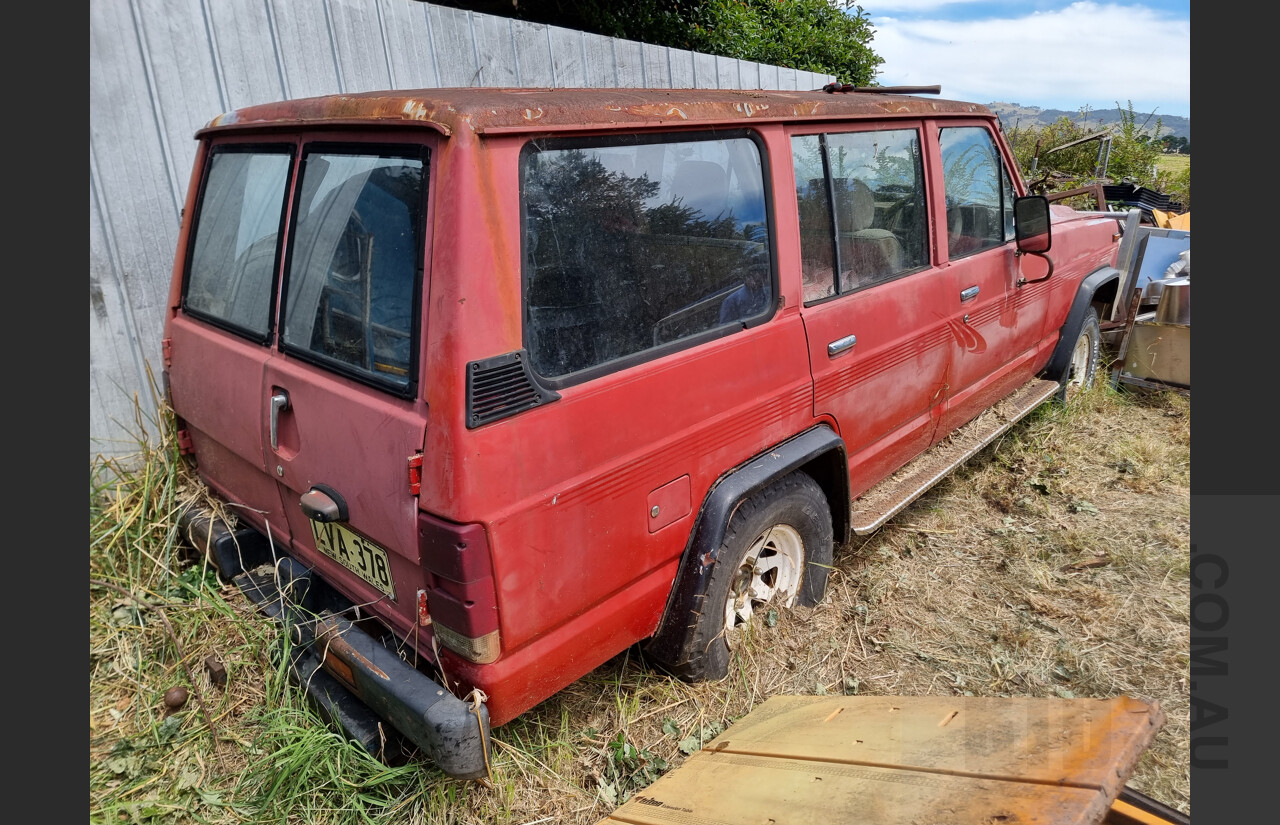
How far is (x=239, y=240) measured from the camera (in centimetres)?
277

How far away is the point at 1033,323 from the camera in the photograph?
4.43 m

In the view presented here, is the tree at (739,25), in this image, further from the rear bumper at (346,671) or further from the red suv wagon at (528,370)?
the rear bumper at (346,671)

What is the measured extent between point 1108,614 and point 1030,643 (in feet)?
1.44

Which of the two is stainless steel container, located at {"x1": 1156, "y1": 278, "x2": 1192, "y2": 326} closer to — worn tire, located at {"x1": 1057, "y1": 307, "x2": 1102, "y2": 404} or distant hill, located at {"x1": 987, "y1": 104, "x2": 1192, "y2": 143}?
worn tire, located at {"x1": 1057, "y1": 307, "x2": 1102, "y2": 404}

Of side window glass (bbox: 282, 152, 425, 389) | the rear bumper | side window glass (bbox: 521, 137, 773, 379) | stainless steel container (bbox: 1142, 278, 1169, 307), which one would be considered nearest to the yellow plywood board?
the rear bumper

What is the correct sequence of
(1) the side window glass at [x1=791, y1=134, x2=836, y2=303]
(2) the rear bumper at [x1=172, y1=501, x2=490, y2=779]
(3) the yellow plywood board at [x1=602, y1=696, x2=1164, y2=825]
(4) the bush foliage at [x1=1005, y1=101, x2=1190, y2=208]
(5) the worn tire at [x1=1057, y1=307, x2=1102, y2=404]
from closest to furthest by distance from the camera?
1. (3) the yellow plywood board at [x1=602, y1=696, x2=1164, y2=825]
2. (2) the rear bumper at [x1=172, y1=501, x2=490, y2=779]
3. (1) the side window glass at [x1=791, y1=134, x2=836, y2=303]
4. (5) the worn tire at [x1=1057, y1=307, x2=1102, y2=404]
5. (4) the bush foliage at [x1=1005, y1=101, x2=1190, y2=208]

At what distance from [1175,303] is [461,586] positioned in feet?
17.7

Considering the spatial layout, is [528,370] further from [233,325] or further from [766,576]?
[766,576]

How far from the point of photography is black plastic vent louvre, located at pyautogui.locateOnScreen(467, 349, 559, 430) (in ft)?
6.25

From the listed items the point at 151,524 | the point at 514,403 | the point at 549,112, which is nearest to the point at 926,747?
the point at 514,403

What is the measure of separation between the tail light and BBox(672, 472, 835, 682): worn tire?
805 mm

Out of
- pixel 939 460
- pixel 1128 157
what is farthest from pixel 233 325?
pixel 1128 157

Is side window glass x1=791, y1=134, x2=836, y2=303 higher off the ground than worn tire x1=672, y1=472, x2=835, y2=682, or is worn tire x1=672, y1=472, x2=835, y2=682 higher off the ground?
side window glass x1=791, y1=134, x2=836, y2=303

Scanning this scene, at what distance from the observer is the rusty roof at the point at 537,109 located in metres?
1.96
